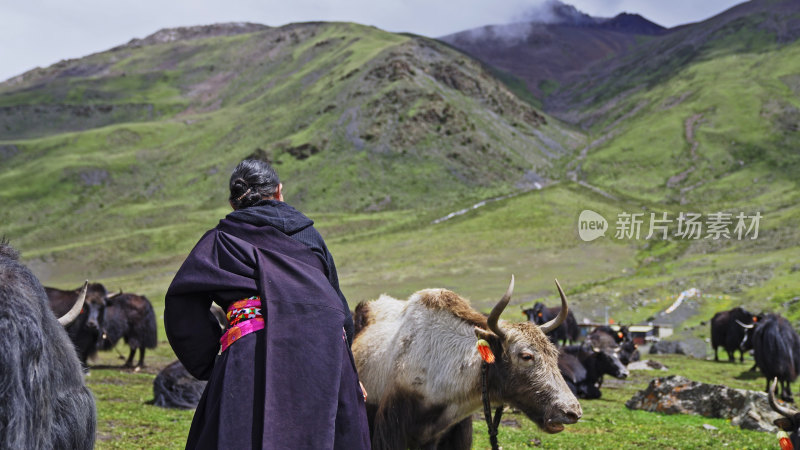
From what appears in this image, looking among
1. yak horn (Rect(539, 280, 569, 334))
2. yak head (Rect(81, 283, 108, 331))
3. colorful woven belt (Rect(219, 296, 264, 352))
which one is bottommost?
yak head (Rect(81, 283, 108, 331))

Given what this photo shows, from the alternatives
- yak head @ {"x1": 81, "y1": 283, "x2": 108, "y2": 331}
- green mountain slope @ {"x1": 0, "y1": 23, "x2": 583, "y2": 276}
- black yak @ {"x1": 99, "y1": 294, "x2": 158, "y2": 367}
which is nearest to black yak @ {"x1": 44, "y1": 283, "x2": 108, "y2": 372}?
yak head @ {"x1": 81, "y1": 283, "x2": 108, "y2": 331}

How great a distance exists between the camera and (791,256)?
50938 mm

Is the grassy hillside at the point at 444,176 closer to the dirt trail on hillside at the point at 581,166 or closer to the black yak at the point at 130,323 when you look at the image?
the dirt trail on hillside at the point at 581,166

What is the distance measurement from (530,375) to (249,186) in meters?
3.20

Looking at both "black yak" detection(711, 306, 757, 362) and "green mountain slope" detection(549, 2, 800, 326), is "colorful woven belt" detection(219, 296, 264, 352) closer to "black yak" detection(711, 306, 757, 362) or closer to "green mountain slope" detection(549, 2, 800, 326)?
"black yak" detection(711, 306, 757, 362)

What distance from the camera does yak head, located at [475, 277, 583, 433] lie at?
19.8ft

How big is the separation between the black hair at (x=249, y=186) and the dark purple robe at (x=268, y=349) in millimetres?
283

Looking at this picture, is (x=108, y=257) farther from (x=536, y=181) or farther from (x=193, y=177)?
(x=536, y=181)

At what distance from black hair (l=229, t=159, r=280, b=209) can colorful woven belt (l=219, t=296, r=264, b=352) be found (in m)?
0.81

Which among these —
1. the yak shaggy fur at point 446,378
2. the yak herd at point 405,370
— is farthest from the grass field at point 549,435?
the yak shaggy fur at point 446,378

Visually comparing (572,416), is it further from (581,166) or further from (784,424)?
(581,166)

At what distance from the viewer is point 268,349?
417 cm

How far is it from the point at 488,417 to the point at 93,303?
16.2 meters

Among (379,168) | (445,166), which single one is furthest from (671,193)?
(379,168)
